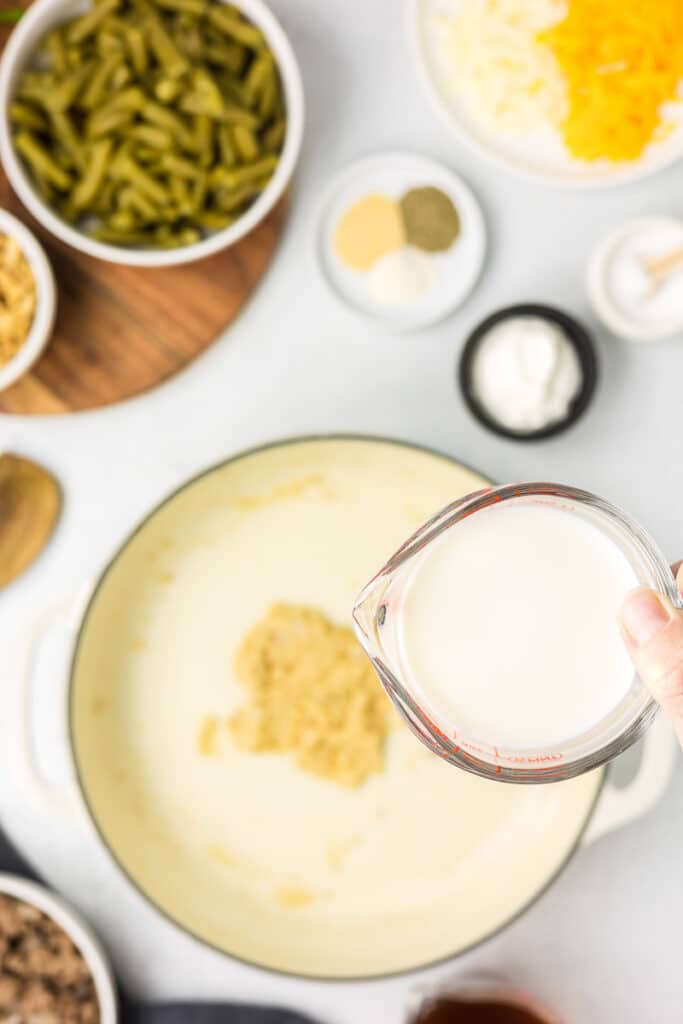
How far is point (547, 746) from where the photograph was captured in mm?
675

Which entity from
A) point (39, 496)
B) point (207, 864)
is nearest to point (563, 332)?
point (39, 496)

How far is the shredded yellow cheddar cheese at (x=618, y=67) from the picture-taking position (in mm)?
988

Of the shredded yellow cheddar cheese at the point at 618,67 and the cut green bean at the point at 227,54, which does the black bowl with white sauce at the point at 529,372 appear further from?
the cut green bean at the point at 227,54

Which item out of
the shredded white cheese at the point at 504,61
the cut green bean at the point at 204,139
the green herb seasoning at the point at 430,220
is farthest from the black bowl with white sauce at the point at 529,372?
the cut green bean at the point at 204,139

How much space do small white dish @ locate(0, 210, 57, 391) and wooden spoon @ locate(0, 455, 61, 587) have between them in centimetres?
12

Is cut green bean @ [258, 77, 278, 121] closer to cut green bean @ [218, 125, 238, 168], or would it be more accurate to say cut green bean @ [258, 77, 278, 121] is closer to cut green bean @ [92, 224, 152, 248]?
cut green bean @ [218, 125, 238, 168]

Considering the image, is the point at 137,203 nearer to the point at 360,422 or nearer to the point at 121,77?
the point at 121,77

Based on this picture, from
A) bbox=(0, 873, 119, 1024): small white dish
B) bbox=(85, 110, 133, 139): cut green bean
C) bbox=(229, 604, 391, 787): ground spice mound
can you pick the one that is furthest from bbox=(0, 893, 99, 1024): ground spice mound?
bbox=(85, 110, 133, 139): cut green bean

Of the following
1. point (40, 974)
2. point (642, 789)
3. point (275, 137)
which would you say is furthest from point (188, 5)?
point (40, 974)

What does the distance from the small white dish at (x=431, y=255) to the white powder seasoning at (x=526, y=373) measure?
0.07 meters

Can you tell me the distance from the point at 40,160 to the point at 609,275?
0.58m

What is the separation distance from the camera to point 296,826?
105 cm

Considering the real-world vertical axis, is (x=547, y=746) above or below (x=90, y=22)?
below

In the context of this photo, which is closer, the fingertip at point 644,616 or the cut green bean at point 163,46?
the fingertip at point 644,616
